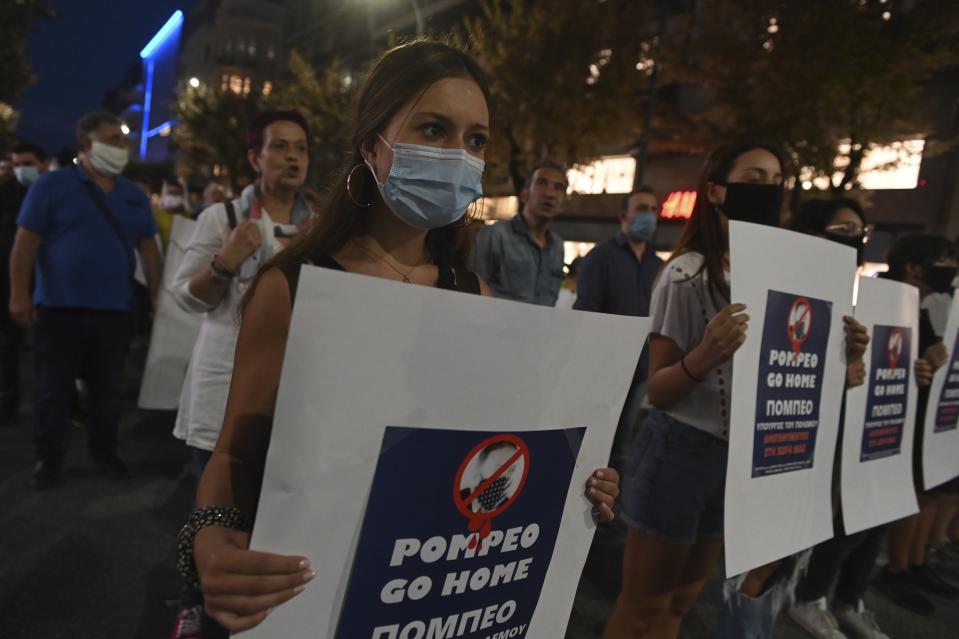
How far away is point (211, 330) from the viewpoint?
2371mm

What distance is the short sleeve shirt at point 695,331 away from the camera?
1883 mm

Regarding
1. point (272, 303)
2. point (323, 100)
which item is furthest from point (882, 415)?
point (323, 100)

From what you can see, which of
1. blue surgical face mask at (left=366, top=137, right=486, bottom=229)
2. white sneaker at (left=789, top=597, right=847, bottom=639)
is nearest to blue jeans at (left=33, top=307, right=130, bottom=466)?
blue surgical face mask at (left=366, top=137, right=486, bottom=229)

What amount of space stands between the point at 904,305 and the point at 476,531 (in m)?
2.17

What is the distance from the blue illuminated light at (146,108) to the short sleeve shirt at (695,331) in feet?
293

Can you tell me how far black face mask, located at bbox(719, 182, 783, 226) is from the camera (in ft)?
6.07

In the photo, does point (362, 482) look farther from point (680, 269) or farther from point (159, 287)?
point (159, 287)

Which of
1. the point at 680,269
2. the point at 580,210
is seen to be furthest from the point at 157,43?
the point at 680,269

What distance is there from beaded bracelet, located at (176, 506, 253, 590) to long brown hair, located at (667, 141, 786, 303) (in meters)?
1.47

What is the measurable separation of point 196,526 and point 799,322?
165 cm

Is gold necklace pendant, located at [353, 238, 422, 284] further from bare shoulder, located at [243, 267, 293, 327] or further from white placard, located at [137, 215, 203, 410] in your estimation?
white placard, located at [137, 215, 203, 410]

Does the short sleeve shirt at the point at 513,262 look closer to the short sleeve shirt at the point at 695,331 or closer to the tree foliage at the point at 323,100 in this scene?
the short sleeve shirt at the point at 695,331

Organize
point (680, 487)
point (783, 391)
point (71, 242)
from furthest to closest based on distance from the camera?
point (71, 242), point (680, 487), point (783, 391)

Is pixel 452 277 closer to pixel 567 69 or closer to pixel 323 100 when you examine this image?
pixel 567 69
